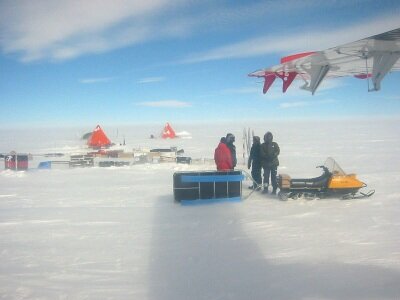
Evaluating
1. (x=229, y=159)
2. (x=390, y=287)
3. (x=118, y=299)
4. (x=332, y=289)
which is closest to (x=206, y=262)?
(x=118, y=299)

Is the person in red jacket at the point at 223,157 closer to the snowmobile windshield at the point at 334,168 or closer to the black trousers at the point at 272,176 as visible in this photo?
the black trousers at the point at 272,176

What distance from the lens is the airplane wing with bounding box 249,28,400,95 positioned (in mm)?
5204

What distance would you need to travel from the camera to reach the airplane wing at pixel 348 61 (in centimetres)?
520

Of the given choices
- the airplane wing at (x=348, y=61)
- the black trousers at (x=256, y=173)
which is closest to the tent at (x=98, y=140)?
the airplane wing at (x=348, y=61)

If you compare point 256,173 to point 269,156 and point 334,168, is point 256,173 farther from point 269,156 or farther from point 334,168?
point 334,168

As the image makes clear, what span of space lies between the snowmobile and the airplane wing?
68.6 inches

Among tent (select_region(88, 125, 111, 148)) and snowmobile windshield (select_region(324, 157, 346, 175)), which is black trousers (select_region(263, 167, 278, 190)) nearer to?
snowmobile windshield (select_region(324, 157, 346, 175))

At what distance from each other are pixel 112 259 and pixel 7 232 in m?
2.06

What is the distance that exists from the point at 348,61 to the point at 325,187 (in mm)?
3169

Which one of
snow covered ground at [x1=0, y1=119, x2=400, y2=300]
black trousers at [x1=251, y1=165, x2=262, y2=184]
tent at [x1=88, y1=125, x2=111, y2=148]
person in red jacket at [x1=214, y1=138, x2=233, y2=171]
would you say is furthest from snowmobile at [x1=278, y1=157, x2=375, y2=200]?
tent at [x1=88, y1=125, x2=111, y2=148]

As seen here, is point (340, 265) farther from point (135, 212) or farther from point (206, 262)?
point (135, 212)

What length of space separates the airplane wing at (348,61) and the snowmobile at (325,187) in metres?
1.74

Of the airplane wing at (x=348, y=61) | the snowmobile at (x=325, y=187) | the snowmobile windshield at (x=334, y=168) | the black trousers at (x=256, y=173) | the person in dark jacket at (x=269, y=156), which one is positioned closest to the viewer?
the airplane wing at (x=348, y=61)

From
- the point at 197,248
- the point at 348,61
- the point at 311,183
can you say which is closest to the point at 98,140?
the point at 348,61
